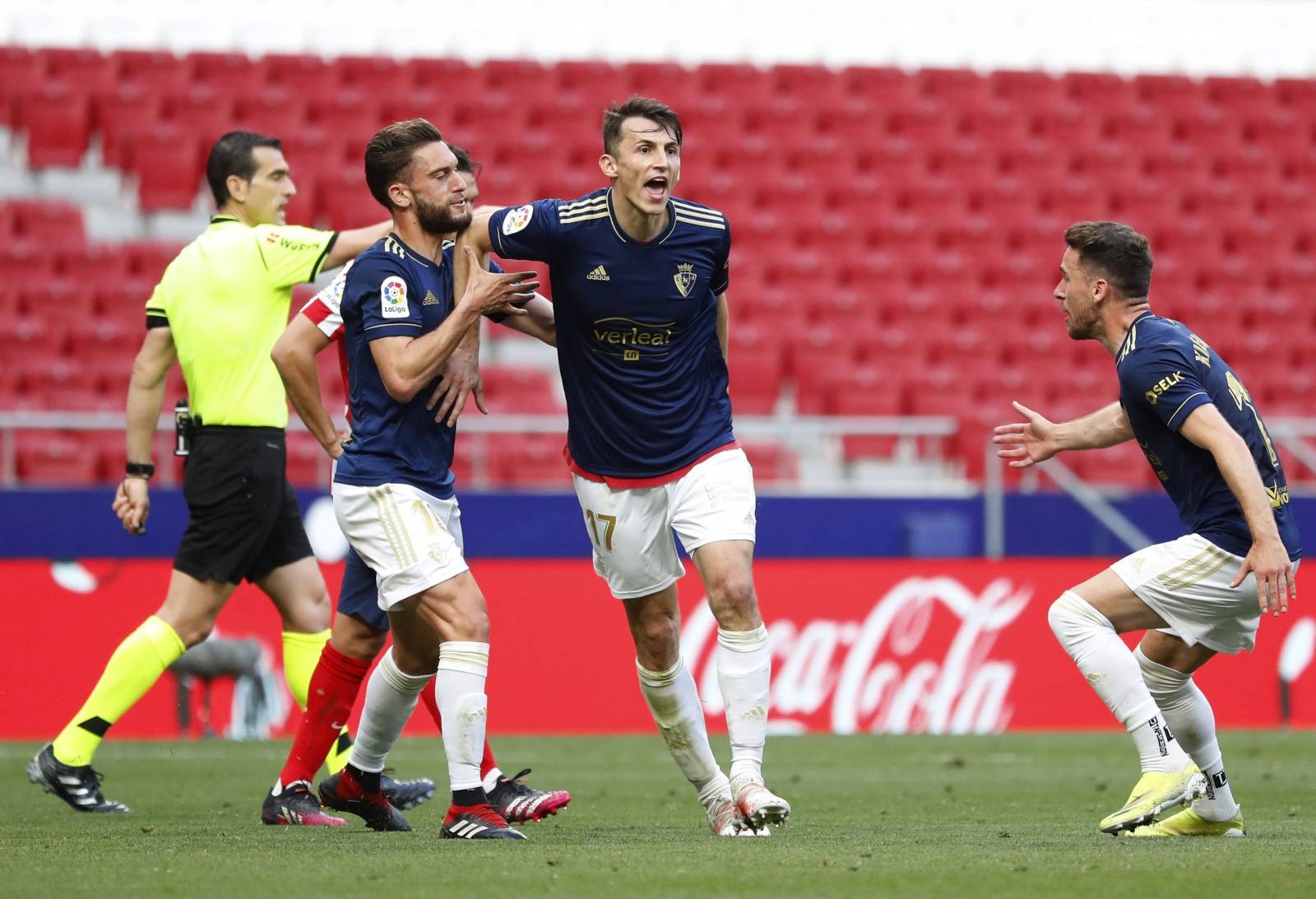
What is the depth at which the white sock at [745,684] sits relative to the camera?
210 inches

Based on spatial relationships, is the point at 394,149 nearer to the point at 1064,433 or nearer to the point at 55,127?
the point at 1064,433

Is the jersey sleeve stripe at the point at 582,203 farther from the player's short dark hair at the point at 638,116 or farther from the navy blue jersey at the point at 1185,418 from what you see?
the navy blue jersey at the point at 1185,418

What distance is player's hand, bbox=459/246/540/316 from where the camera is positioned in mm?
5258

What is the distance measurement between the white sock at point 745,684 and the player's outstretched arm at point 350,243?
6.99 ft

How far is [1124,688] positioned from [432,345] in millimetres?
2299

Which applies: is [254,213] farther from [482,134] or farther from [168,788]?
[482,134]

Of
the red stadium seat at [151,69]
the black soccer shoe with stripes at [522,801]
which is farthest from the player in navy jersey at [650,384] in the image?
the red stadium seat at [151,69]

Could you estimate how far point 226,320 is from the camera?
22.3ft

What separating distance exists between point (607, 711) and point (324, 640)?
457 cm

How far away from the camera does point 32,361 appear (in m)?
14.6

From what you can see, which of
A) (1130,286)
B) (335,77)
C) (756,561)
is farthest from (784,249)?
(1130,286)

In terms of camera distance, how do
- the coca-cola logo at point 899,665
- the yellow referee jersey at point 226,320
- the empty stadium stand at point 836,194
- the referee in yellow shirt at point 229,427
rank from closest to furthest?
the referee in yellow shirt at point 229,427
the yellow referee jersey at point 226,320
the coca-cola logo at point 899,665
the empty stadium stand at point 836,194

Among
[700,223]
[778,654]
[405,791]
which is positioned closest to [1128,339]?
[700,223]

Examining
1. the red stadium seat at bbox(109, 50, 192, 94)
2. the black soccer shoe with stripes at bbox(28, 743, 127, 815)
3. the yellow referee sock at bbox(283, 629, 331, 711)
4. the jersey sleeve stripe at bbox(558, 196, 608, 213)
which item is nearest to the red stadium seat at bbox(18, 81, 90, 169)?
the red stadium seat at bbox(109, 50, 192, 94)
